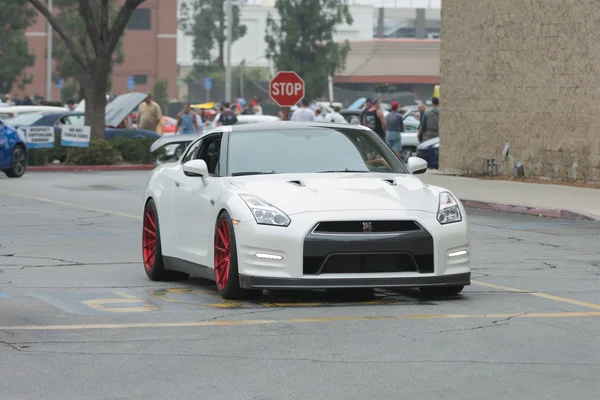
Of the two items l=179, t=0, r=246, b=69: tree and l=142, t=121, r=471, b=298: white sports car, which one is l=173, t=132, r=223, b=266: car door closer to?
l=142, t=121, r=471, b=298: white sports car

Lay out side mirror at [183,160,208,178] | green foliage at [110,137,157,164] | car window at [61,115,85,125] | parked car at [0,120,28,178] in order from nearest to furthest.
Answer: side mirror at [183,160,208,178] < parked car at [0,120,28,178] < green foliage at [110,137,157,164] < car window at [61,115,85,125]

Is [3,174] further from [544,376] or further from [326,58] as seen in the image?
[326,58]

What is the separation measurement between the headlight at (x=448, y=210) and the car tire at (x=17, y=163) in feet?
67.0

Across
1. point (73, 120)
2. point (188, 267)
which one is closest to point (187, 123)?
point (73, 120)

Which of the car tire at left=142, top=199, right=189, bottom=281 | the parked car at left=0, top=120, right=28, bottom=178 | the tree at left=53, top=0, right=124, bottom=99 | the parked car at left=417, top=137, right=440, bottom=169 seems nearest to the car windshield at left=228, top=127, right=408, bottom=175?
the car tire at left=142, top=199, right=189, bottom=281

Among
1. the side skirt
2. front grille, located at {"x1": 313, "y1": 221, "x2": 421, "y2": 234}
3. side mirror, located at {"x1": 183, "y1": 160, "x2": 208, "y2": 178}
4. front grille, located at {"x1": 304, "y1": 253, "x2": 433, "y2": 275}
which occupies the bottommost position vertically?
the side skirt

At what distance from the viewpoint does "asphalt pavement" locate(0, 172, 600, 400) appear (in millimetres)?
6945

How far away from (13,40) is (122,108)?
3667cm

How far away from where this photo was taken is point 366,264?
393 inches

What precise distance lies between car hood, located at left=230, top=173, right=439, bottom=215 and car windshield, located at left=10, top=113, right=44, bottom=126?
2803 centimetres

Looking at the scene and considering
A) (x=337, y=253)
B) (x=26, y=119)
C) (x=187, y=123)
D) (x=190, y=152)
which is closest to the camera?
(x=337, y=253)

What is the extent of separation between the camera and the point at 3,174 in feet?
104

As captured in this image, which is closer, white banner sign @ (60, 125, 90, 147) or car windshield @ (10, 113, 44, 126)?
white banner sign @ (60, 125, 90, 147)

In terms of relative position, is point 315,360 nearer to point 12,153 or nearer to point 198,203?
point 198,203
